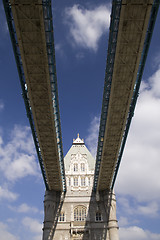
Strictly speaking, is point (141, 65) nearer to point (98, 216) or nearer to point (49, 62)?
point (49, 62)

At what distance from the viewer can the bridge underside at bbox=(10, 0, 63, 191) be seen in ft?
67.5

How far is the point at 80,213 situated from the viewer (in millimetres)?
49625

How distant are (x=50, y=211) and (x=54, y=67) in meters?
34.7

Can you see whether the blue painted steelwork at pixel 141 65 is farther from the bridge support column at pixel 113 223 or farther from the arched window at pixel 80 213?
the arched window at pixel 80 213

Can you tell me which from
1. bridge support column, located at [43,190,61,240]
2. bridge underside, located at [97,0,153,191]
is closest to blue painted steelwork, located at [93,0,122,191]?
bridge underside, located at [97,0,153,191]

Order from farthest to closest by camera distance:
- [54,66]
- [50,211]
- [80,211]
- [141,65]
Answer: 1. [80,211]
2. [50,211]
3. [141,65]
4. [54,66]

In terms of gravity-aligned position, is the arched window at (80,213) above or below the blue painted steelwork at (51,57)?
below

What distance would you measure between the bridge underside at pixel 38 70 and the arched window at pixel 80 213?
48.8 ft

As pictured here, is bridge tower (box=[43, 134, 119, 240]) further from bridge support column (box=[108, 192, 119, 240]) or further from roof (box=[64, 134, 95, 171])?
roof (box=[64, 134, 95, 171])

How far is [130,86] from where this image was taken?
28500mm

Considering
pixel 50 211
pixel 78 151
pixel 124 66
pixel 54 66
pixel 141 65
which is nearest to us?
pixel 124 66

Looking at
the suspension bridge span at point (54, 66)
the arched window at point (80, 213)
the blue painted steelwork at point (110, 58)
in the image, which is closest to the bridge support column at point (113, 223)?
the arched window at point (80, 213)

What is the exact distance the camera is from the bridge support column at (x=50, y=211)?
45.7 meters

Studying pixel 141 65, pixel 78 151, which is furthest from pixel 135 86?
pixel 78 151
